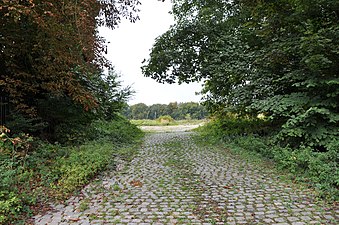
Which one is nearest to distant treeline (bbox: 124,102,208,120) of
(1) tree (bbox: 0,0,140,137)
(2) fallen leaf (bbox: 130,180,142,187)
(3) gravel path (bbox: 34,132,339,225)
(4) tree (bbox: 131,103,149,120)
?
(4) tree (bbox: 131,103,149,120)

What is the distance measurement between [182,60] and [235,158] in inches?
239

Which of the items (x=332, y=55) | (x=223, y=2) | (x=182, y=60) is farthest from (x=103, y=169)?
(x=223, y=2)

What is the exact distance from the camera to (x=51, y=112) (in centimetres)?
844

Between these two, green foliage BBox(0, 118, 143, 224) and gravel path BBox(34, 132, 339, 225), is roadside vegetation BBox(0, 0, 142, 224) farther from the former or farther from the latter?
gravel path BBox(34, 132, 339, 225)

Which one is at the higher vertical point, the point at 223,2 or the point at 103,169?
the point at 223,2

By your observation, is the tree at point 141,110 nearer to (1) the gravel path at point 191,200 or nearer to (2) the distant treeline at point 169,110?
(2) the distant treeline at point 169,110

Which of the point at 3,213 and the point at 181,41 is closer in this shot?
the point at 3,213

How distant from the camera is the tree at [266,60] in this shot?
21.3 feet

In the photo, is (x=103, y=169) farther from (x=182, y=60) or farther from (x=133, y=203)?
(x=182, y=60)

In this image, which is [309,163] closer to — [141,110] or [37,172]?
[37,172]

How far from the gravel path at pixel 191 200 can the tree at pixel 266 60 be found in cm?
185

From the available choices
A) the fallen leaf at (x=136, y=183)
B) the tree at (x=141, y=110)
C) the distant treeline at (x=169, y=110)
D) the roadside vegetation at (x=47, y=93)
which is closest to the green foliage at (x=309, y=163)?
the fallen leaf at (x=136, y=183)

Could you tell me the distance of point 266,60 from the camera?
7926mm

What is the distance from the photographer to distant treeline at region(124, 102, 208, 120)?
130 feet
